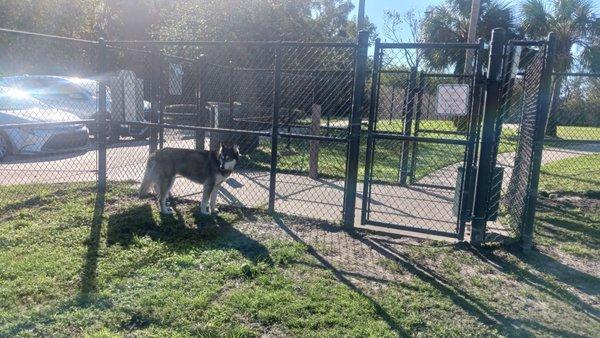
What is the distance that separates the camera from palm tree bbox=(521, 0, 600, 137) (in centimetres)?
2236

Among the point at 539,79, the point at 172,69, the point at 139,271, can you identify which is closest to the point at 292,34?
the point at 172,69

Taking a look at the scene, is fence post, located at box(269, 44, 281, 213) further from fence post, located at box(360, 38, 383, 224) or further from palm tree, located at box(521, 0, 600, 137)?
palm tree, located at box(521, 0, 600, 137)

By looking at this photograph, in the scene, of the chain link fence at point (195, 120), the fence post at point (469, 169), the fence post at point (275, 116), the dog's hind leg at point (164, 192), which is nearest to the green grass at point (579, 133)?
the chain link fence at point (195, 120)

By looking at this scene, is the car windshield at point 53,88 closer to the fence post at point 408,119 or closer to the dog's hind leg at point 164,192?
the dog's hind leg at point 164,192

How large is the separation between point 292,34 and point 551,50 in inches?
661

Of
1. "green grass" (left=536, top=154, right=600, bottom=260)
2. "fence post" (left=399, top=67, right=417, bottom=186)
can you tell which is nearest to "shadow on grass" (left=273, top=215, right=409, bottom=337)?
"green grass" (left=536, top=154, right=600, bottom=260)

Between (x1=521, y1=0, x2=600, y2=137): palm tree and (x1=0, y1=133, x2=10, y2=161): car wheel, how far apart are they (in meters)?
22.7

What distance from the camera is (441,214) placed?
6.57 m

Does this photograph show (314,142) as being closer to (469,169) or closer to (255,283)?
(469,169)

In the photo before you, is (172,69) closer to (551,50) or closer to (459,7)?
(551,50)

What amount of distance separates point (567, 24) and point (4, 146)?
24423mm

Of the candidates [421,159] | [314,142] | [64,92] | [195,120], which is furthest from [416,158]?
[64,92]

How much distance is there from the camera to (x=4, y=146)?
9758 millimetres

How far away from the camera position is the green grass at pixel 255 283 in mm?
3307
